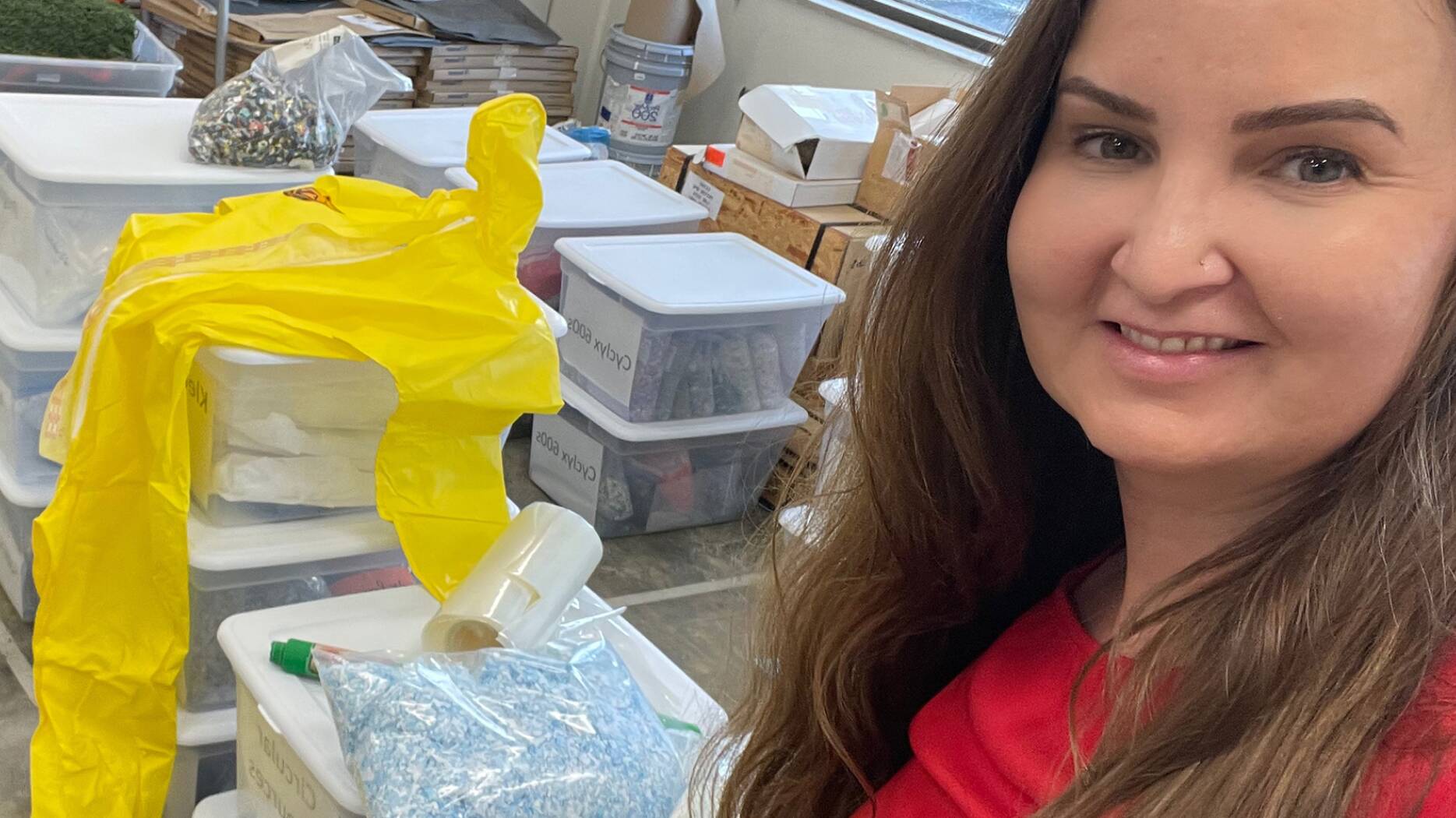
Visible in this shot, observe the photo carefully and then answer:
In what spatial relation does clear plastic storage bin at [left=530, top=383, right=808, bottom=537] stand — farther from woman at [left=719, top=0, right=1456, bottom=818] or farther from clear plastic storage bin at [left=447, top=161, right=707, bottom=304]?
woman at [left=719, top=0, right=1456, bottom=818]

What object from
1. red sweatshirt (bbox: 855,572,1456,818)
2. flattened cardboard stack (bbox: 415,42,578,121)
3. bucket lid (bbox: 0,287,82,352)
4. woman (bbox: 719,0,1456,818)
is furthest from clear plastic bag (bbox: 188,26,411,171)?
flattened cardboard stack (bbox: 415,42,578,121)

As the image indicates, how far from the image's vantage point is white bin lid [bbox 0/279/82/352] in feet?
6.18

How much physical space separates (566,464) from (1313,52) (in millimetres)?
→ 2179

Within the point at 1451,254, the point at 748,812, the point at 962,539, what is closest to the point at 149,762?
the point at 748,812

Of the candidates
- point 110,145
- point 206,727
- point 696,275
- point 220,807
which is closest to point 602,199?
point 696,275

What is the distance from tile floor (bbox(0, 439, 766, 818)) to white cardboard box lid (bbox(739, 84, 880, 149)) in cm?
80

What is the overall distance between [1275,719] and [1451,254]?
0.25 meters

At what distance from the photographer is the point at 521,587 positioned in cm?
147

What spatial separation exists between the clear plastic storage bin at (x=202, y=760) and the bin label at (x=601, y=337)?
1.04 meters

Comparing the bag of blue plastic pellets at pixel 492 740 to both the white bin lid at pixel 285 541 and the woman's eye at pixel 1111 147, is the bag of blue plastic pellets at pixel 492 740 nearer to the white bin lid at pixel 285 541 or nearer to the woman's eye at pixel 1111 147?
the white bin lid at pixel 285 541

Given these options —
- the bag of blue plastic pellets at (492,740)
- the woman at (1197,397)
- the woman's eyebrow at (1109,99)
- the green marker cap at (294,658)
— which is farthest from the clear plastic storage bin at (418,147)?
the woman's eyebrow at (1109,99)

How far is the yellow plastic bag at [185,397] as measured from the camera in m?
1.53

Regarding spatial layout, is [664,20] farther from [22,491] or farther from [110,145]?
[22,491]

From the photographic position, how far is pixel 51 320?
192 centimetres
